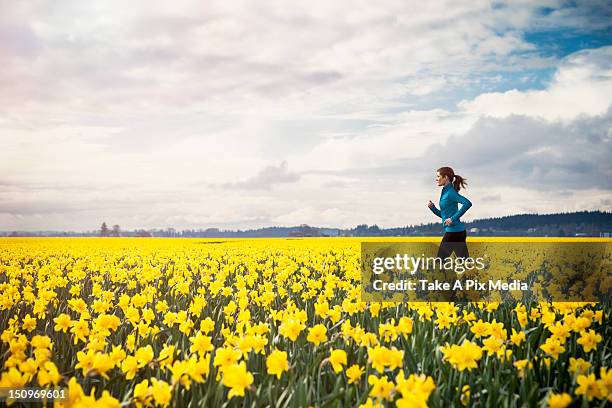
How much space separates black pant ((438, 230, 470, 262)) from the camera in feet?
30.5

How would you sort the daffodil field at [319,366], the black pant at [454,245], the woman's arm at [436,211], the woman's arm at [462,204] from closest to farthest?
the daffodil field at [319,366]
the woman's arm at [462,204]
the black pant at [454,245]
the woman's arm at [436,211]

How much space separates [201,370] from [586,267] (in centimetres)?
1071

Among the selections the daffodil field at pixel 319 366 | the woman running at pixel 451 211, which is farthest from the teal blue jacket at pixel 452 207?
the daffodil field at pixel 319 366

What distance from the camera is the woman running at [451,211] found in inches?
364

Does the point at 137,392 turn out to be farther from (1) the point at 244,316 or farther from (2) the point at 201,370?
(1) the point at 244,316

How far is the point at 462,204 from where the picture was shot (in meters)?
9.27

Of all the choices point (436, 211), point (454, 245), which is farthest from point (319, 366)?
point (436, 211)

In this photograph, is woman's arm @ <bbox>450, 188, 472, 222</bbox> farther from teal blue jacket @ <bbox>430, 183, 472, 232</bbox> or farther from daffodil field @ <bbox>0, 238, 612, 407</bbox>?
daffodil field @ <bbox>0, 238, 612, 407</bbox>

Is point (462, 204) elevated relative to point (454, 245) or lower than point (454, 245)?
elevated

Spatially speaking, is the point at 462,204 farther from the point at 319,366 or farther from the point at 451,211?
the point at 319,366

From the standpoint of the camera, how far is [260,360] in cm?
473

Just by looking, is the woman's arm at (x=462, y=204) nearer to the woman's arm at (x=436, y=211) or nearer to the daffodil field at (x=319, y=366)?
the woman's arm at (x=436, y=211)

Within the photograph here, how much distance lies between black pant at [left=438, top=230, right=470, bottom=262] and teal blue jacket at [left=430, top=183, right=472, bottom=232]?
3.9 inches

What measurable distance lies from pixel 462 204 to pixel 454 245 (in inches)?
32.0
